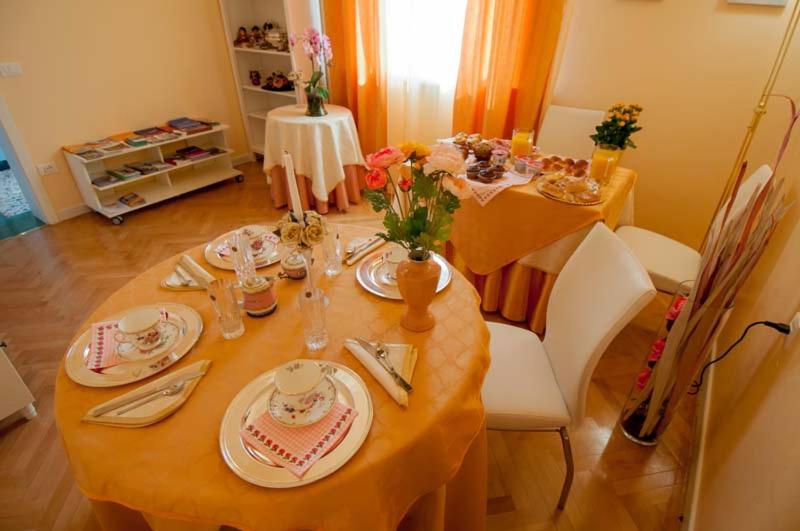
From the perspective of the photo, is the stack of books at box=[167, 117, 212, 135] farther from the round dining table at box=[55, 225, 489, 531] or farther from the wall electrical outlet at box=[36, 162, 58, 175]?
the round dining table at box=[55, 225, 489, 531]

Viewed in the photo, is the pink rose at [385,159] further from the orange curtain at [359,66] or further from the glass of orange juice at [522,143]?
the orange curtain at [359,66]

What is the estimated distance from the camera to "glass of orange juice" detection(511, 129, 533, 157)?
215 centimetres

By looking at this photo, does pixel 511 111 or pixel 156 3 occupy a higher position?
pixel 156 3

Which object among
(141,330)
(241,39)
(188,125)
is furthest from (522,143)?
(241,39)

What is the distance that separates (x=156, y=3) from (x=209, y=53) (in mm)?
526

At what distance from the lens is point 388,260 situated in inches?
54.6

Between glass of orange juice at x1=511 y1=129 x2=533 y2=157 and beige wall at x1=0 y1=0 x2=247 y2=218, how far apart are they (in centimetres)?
308

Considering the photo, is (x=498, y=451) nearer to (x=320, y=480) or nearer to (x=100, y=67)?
(x=320, y=480)

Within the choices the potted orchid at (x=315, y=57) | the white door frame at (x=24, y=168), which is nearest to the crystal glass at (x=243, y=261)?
the potted orchid at (x=315, y=57)

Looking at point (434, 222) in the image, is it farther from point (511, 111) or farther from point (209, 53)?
point (209, 53)

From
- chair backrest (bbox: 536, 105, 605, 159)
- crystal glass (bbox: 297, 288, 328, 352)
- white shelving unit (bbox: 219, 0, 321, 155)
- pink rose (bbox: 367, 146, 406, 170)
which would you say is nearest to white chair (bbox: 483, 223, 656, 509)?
crystal glass (bbox: 297, 288, 328, 352)

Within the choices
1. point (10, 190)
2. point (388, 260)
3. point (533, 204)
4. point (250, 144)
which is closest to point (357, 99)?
point (250, 144)

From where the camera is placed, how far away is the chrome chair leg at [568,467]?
1.29 metres

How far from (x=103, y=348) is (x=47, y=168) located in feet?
9.64
